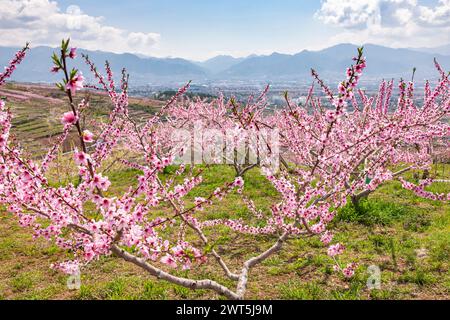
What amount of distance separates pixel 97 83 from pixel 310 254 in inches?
220

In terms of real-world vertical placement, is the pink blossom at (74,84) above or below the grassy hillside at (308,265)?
above

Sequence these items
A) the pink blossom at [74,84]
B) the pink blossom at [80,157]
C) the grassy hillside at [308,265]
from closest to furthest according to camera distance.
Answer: the pink blossom at [74,84] < the pink blossom at [80,157] < the grassy hillside at [308,265]

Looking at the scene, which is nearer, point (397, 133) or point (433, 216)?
point (397, 133)

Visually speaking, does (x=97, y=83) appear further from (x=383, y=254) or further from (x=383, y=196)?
(x=383, y=196)

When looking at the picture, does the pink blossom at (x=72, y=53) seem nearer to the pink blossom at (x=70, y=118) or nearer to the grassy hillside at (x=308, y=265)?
the pink blossom at (x=70, y=118)

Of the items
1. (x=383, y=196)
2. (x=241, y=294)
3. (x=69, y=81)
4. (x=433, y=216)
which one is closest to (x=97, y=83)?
(x=69, y=81)

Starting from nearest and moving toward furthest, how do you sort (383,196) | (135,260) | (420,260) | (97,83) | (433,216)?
(135,260) → (97,83) → (420,260) → (433,216) → (383,196)

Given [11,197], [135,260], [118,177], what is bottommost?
[118,177]

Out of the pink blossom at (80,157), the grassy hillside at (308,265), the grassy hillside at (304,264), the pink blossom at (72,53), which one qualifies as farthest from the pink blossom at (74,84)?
the grassy hillside at (308,265)

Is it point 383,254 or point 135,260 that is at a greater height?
point 135,260

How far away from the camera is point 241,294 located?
4.48m

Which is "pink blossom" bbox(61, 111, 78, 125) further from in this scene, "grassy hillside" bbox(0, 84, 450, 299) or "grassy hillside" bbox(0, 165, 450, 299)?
"grassy hillside" bbox(0, 165, 450, 299)
